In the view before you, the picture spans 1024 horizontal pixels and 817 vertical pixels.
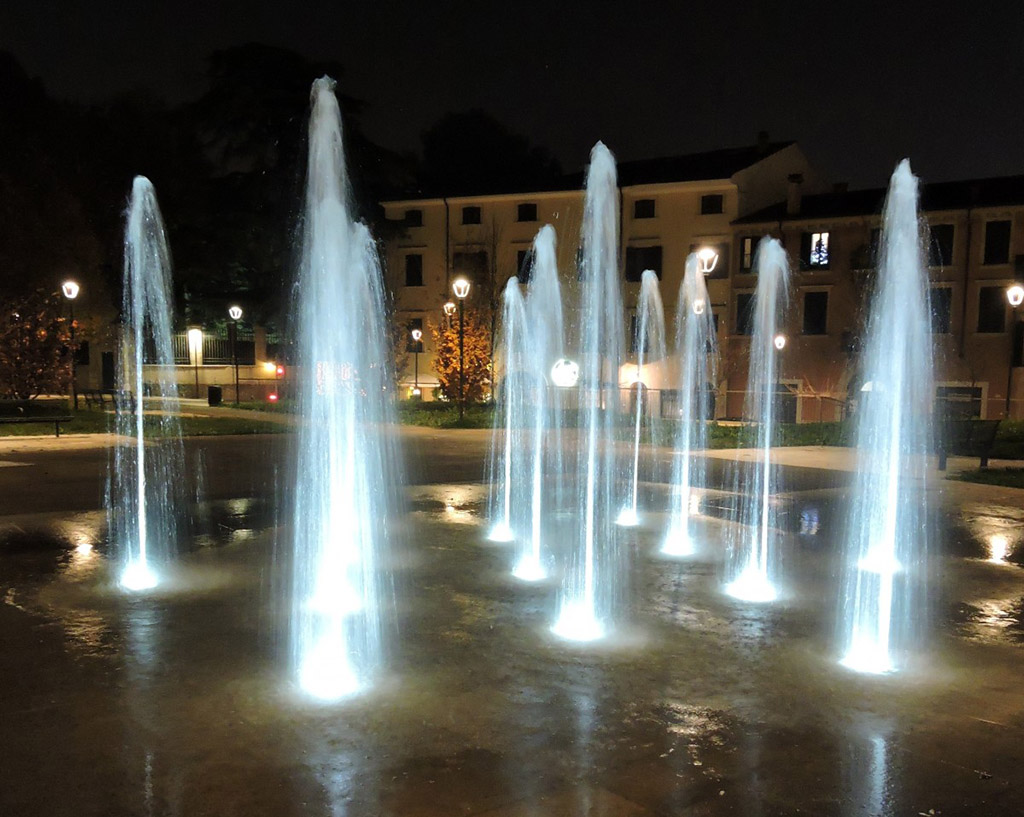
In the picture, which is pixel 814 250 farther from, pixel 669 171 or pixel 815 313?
pixel 669 171

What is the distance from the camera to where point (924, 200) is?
3291 cm

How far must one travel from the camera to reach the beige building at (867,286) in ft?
102

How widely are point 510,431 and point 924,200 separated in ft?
67.9

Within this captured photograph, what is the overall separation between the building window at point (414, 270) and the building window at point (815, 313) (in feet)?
61.5

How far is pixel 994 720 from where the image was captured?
16.2 feet

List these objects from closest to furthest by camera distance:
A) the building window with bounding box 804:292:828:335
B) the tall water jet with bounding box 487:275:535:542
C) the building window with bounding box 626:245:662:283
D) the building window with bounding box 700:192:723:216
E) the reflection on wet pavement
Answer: the reflection on wet pavement, the tall water jet with bounding box 487:275:535:542, the building window with bounding box 804:292:828:335, the building window with bounding box 700:192:723:216, the building window with bounding box 626:245:662:283

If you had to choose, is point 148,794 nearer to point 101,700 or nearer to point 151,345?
point 101,700

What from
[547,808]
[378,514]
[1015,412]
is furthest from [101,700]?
[1015,412]

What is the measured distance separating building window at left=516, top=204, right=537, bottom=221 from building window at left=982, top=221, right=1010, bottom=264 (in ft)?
62.3

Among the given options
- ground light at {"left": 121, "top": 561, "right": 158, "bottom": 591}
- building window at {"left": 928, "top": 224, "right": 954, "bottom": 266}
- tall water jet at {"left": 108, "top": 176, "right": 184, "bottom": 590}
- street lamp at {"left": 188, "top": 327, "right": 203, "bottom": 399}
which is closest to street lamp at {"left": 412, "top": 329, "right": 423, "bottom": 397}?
street lamp at {"left": 188, "top": 327, "right": 203, "bottom": 399}

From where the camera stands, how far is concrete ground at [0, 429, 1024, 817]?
4.02 meters

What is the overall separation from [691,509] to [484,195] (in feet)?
100

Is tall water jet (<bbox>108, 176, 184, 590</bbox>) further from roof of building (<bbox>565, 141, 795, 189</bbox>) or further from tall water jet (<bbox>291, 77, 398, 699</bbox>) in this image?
roof of building (<bbox>565, 141, 795, 189</bbox>)

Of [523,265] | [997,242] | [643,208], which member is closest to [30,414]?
[523,265]
